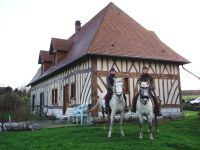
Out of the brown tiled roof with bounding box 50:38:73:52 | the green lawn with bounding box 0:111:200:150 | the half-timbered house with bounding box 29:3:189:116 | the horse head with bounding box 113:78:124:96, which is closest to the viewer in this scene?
the green lawn with bounding box 0:111:200:150

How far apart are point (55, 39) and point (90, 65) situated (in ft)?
21.2

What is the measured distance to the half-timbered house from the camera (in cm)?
1496

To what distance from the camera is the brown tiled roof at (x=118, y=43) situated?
15.4m

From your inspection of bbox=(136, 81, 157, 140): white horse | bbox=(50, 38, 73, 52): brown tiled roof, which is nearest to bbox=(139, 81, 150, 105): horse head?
bbox=(136, 81, 157, 140): white horse

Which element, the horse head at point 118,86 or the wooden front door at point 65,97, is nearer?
the horse head at point 118,86

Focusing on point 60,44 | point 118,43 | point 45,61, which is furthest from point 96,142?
point 45,61

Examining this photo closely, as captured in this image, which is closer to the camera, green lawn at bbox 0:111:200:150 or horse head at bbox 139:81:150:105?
green lawn at bbox 0:111:200:150

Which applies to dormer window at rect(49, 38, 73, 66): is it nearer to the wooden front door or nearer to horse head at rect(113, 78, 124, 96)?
the wooden front door

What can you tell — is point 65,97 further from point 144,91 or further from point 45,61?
point 144,91

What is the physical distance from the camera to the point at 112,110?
30.5 feet

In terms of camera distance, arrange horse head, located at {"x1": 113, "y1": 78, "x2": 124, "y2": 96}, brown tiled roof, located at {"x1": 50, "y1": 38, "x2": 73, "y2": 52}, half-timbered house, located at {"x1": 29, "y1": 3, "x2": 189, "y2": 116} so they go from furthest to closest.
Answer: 1. brown tiled roof, located at {"x1": 50, "y1": 38, "x2": 73, "y2": 52}
2. half-timbered house, located at {"x1": 29, "y1": 3, "x2": 189, "y2": 116}
3. horse head, located at {"x1": 113, "y1": 78, "x2": 124, "y2": 96}

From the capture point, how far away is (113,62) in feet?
50.2

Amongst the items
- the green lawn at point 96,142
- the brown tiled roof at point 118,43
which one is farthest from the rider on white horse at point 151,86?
the brown tiled roof at point 118,43

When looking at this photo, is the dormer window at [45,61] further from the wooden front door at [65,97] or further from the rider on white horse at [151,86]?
the rider on white horse at [151,86]
